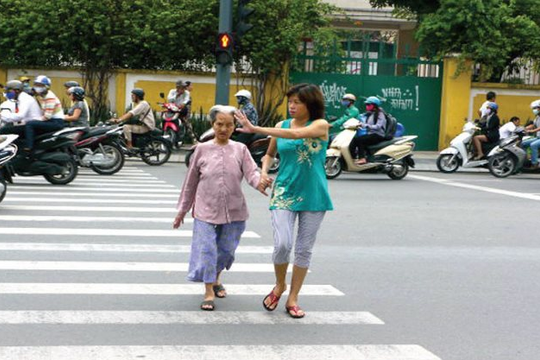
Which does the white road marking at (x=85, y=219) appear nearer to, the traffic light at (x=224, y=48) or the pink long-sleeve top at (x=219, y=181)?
the pink long-sleeve top at (x=219, y=181)

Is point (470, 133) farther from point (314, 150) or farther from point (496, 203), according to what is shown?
point (314, 150)

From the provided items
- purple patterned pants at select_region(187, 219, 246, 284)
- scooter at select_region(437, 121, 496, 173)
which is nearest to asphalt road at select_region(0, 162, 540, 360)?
purple patterned pants at select_region(187, 219, 246, 284)

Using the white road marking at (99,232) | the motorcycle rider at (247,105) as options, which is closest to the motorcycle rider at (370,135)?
the motorcycle rider at (247,105)

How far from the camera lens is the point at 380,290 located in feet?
24.0

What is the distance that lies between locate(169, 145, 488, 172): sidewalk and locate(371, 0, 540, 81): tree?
2.63 metres

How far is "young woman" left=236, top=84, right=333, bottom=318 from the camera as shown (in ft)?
20.9

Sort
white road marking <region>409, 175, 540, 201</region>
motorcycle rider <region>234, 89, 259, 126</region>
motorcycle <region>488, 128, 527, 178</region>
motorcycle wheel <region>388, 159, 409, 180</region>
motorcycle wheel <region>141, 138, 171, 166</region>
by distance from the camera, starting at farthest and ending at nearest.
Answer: motorcycle <region>488, 128, 527, 178</region> < motorcycle wheel <region>141, 138, 171, 166</region> < motorcycle wheel <region>388, 159, 409, 180</region> < motorcycle rider <region>234, 89, 259, 126</region> < white road marking <region>409, 175, 540, 201</region>

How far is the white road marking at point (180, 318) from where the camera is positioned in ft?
19.6

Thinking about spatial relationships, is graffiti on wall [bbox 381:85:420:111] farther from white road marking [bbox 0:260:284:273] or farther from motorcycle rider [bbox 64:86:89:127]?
white road marking [bbox 0:260:284:273]

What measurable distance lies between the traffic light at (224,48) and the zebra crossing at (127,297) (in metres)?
7.66

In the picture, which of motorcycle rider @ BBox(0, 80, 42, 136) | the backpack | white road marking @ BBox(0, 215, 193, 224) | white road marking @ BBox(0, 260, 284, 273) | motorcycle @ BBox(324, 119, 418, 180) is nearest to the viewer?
white road marking @ BBox(0, 260, 284, 273)

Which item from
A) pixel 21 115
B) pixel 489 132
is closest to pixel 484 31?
pixel 489 132

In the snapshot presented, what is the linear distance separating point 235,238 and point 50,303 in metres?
1.36

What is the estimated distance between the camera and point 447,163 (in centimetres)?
2012
